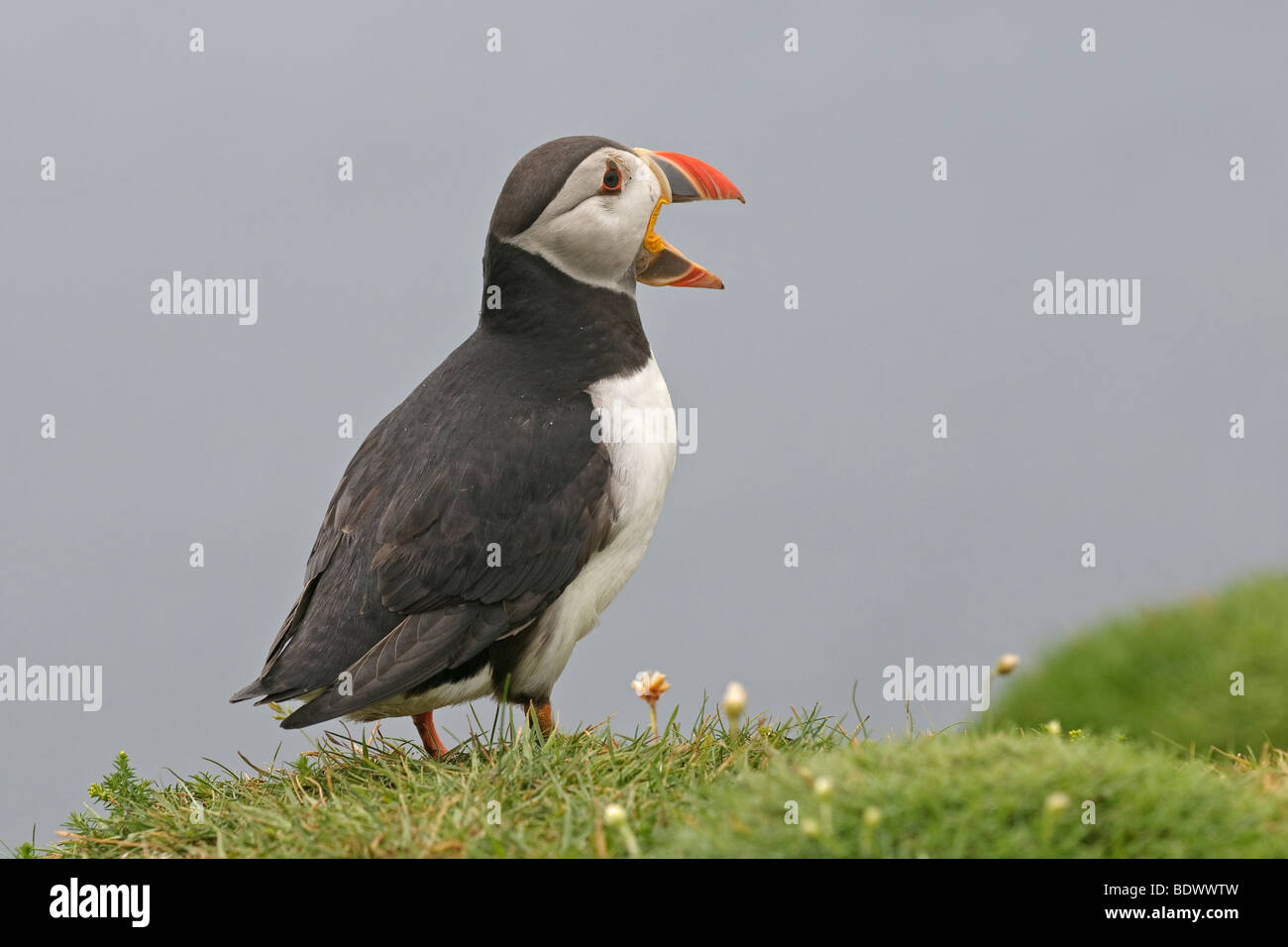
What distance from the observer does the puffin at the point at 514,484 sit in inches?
188

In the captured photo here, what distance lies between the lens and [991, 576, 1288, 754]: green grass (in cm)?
894

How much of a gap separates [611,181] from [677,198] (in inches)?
14.6

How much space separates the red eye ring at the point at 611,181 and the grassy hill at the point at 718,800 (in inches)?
88.1

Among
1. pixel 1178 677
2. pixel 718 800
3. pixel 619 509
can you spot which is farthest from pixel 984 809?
pixel 1178 677

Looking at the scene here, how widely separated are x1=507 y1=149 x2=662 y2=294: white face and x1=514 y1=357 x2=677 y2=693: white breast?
1.69 feet

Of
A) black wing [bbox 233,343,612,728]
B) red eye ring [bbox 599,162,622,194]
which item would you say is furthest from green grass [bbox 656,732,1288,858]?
red eye ring [bbox 599,162,622,194]

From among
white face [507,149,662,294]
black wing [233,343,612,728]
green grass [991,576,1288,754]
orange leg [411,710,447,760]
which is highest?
white face [507,149,662,294]

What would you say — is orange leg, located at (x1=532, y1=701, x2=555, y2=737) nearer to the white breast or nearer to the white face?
the white breast

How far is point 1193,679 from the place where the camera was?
9.44 metres

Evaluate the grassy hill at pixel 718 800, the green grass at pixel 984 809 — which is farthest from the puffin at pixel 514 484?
the green grass at pixel 984 809
